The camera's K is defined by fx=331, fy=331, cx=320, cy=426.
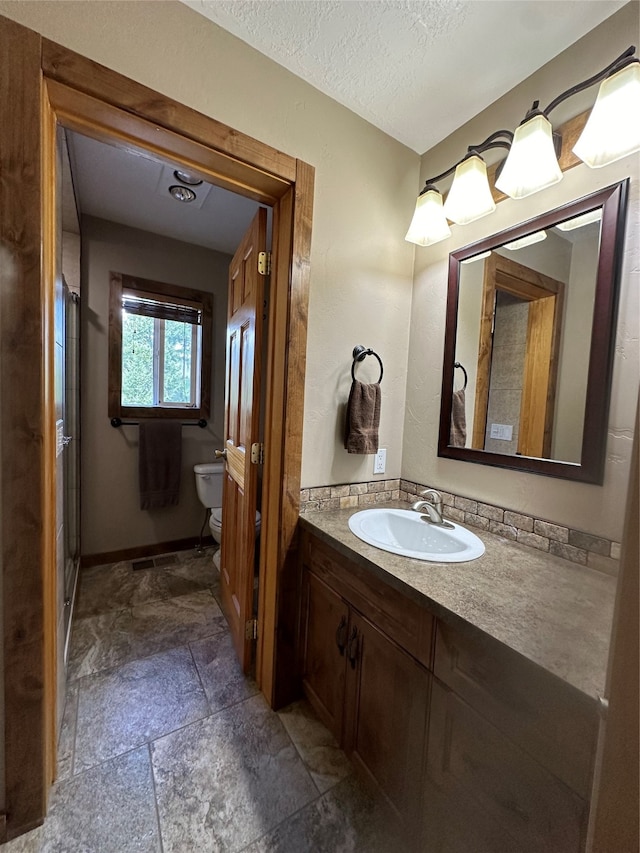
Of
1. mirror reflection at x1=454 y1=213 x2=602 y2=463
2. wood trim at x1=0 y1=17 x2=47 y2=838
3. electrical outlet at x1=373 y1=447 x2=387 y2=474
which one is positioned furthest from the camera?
electrical outlet at x1=373 y1=447 x2=387 y2=474

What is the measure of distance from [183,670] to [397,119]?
8.61ft

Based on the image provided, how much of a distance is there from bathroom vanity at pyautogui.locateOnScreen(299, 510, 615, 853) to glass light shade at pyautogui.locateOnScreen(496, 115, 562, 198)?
121 cm

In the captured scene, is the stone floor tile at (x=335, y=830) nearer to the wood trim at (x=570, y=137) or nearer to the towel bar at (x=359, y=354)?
the towel bar at (x=359, y=354)

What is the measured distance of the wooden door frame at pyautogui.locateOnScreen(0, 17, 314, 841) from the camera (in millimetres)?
847

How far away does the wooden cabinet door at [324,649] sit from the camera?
3.81ft

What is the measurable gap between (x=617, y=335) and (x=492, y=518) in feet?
2.35

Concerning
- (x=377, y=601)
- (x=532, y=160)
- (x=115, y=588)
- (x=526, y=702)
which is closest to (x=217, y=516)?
(x=115, y=588)

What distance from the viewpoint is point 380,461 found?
5.21 feet

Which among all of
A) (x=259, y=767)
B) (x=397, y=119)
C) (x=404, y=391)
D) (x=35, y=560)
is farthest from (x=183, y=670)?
(x=397, y=119)

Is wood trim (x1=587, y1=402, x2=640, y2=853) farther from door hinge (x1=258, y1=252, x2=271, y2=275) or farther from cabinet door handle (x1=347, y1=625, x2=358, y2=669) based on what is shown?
door hinge (x1=258, y1=252, x2=271, y2=275)

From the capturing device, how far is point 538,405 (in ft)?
3.80

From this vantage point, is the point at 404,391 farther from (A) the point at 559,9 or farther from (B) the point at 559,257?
(A) the point at 559,9

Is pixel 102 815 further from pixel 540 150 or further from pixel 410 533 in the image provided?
pixel 540 150

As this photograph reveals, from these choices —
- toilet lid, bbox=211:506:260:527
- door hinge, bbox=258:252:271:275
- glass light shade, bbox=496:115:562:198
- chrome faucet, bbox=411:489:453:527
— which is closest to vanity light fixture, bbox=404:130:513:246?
glass light shade, bbox=496:115:562:198
